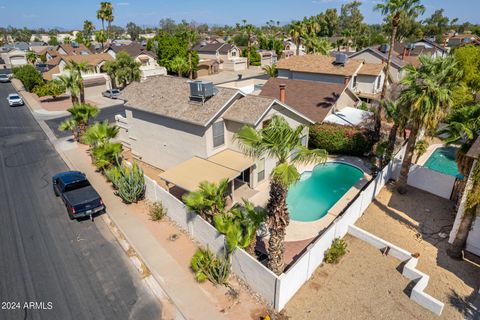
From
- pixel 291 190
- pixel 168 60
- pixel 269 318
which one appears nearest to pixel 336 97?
pixel 291 190

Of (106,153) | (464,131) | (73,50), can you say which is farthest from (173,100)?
(73,50)

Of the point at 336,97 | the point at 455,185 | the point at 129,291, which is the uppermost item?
the point at 336,97

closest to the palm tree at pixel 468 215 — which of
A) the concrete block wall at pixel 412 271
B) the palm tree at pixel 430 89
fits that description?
the concrete block wall at pixel 412 271

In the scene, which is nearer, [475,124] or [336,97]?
[475,124]

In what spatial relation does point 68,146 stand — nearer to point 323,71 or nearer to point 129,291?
point 129,291

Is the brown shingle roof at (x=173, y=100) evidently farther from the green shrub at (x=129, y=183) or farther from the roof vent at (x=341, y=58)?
the roof vent at (x=341, y=58)

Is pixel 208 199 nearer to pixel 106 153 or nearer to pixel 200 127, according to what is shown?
pixel 200 127

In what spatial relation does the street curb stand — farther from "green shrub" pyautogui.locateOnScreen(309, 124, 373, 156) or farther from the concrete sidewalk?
"green shrub" pyautogui.locateOnScreen(309, 124, 373, 156)
